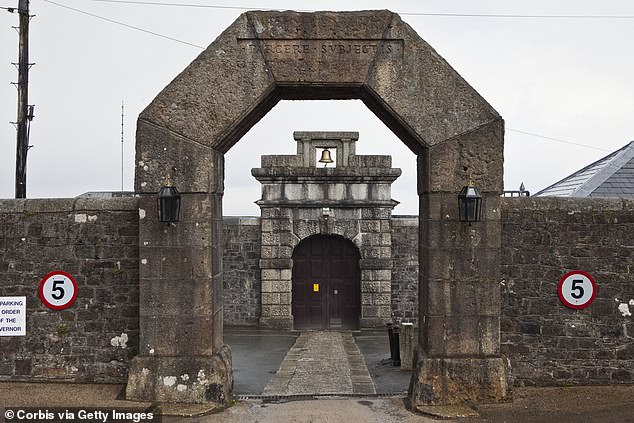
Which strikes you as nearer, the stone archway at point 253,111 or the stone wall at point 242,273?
the stone archway at point 253,111

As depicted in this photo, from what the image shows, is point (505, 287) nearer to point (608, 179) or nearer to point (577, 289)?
point (577, 289)

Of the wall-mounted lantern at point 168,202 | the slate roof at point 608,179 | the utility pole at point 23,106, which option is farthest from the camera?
the slate roof at point 608,179

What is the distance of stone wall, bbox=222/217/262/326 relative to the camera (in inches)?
615

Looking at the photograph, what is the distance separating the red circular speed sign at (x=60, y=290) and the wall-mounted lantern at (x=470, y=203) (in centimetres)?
451

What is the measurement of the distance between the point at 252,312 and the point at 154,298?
9.21 metres

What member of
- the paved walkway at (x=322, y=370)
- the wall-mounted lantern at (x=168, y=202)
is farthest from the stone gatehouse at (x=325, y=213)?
the wall-mounted lantern at (x=168, y=202)

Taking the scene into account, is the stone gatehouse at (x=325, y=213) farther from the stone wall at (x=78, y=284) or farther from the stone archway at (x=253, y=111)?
the stone archway at (x=253, y=111)

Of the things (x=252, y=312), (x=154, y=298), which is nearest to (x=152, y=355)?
(x=154, y=298)

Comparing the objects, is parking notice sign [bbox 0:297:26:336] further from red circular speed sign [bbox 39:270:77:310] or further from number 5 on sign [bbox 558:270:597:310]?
number 5 on sign [bbox 558:270:597:310]

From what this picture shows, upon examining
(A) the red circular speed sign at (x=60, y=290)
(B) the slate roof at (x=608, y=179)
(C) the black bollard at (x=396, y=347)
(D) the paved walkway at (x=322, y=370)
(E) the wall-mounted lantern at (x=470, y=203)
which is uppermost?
(B) the slate roof at (x=608, y=179)

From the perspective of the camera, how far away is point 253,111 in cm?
662

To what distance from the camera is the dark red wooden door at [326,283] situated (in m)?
15.8

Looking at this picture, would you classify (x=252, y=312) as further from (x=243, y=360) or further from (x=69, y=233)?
(x=69, y=233)

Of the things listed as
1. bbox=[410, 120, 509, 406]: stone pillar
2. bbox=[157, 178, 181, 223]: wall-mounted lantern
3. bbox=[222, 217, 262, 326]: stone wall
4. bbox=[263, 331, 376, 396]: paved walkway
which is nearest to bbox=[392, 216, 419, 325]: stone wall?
bbox=[263, 331, 376, 396]: paved walkway
